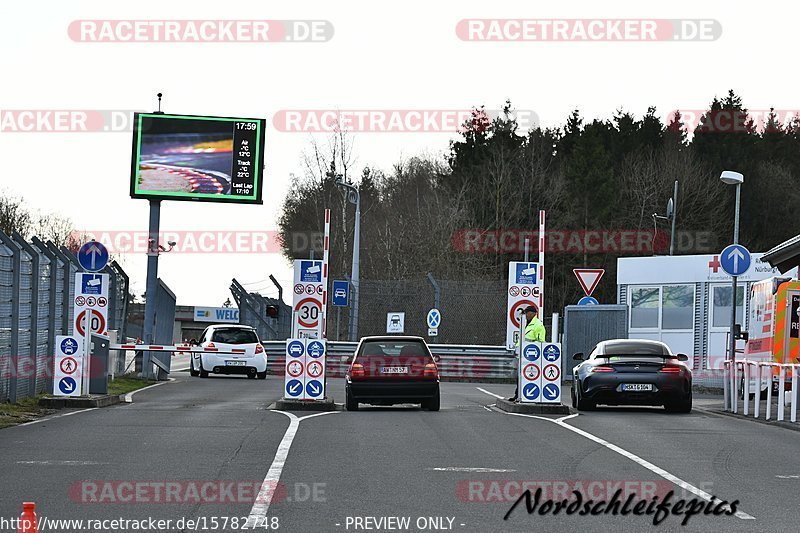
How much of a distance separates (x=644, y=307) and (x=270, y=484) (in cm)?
3043

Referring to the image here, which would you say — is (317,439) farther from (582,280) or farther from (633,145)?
(633,145)

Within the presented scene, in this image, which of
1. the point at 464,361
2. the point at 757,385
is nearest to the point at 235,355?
the point at 464,361

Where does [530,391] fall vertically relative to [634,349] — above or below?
below

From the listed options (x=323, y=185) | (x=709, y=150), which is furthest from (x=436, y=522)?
(x=709, y=150)

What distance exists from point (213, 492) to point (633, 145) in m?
80.2

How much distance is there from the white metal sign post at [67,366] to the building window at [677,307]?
21377 millimetres

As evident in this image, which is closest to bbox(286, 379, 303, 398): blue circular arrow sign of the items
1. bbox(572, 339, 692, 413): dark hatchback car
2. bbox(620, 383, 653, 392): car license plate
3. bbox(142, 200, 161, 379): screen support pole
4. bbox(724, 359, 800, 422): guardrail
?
bbox(572, 339, 692, 413): dark hatchback car

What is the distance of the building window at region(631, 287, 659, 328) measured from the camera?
40312 mm

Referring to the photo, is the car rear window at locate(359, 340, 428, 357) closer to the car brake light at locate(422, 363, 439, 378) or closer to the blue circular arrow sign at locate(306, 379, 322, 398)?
the car brake light at locate(422, 363, 439, 378)

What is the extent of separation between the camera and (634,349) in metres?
24.1

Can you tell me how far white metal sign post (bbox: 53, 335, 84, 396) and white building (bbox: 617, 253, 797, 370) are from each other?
65.9ft

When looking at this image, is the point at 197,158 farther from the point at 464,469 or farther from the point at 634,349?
the point at 464,469

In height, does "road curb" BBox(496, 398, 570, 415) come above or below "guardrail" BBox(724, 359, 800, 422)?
below

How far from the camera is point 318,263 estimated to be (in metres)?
24.8
